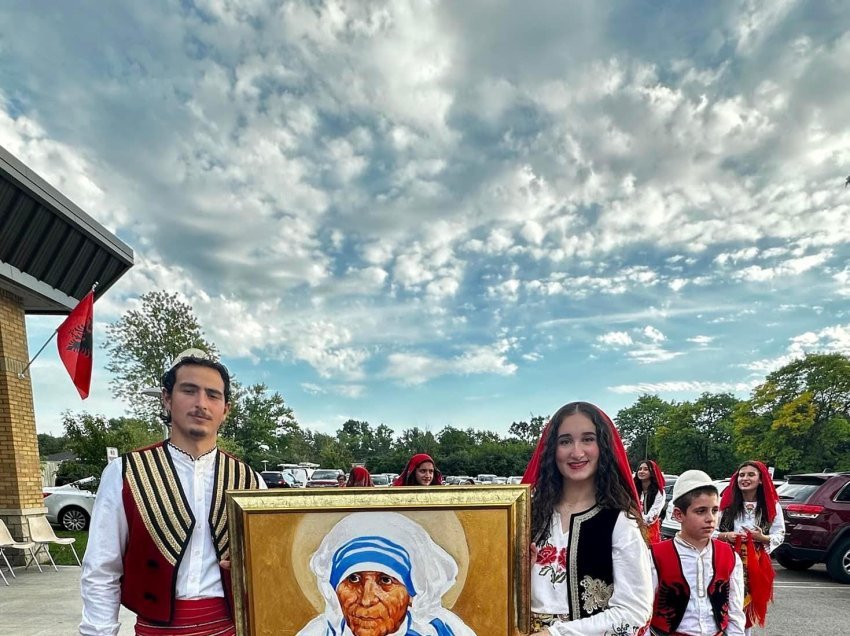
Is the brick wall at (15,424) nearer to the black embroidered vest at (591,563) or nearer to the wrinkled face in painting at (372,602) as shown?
the wrinkled face in painting at (372,602)

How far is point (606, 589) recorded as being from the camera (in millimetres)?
1929

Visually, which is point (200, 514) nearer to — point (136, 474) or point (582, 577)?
point (136, 474)

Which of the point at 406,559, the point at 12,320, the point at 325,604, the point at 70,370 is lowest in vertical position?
the point at 325,604

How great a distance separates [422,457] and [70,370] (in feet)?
21.6

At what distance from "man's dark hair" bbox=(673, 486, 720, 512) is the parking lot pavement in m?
5.65

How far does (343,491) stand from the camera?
1.96 m

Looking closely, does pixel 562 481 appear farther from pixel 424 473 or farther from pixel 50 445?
pixel 50 445

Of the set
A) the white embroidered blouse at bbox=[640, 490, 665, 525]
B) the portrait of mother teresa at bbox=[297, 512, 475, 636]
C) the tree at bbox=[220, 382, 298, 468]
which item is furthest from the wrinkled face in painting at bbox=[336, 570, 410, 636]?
the tree at bbox=[220, 382, 298, 468]

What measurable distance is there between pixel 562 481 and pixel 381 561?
2.44ft

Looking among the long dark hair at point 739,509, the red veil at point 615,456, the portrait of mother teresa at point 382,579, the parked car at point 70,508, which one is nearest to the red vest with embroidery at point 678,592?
the red veil at point 615,456

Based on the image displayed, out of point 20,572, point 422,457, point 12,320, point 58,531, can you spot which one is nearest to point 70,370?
point 12,320

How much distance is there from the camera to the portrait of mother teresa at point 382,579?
75.6 inches

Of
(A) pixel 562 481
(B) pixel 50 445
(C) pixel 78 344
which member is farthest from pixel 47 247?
(B) pixel 50 445

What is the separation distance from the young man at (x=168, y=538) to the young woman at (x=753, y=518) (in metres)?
4.43
